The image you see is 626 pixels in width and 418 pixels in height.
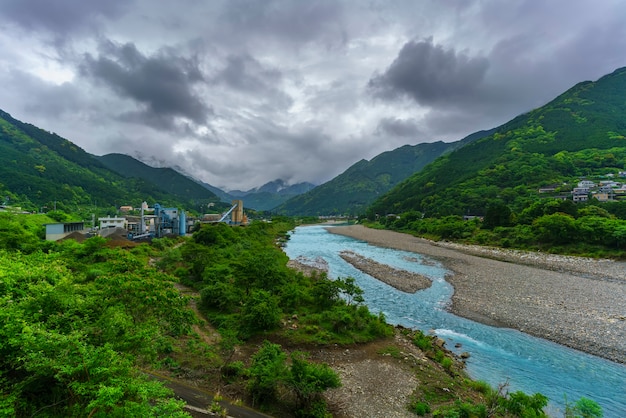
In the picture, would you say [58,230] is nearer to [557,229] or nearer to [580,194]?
[557,229]

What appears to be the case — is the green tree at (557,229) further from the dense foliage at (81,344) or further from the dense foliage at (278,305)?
the dense foliage at (81,344)

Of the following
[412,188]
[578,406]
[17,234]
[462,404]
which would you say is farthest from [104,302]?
[412,188]

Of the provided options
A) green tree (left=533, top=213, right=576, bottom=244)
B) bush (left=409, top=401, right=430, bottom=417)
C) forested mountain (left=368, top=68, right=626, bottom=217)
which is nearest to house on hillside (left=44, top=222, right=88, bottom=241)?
bush (left=409, top=401, right=430, bottom=417)

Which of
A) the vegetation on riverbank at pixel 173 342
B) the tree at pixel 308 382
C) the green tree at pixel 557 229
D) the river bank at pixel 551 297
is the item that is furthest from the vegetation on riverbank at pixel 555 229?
the tree at pixel 308 382

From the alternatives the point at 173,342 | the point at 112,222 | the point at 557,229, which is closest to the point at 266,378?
the point at 173,342

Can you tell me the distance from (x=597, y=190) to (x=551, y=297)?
72576 mm

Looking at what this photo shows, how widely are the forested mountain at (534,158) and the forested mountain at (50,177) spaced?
393 ft

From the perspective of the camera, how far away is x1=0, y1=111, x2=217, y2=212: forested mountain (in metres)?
96.2

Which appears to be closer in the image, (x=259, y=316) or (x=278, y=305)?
(x=259, y=316)

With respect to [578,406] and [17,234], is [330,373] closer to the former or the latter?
[578,406]

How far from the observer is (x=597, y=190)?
7331 centimetres

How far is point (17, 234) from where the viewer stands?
29594mm

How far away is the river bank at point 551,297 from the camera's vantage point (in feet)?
56.9

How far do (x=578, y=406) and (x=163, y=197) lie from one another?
200811mm
